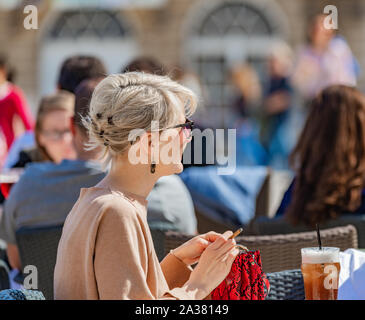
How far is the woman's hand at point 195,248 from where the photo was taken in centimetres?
205

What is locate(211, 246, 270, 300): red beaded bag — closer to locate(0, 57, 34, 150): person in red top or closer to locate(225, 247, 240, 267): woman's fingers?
locate(225, 247, 240, 267): woman's fingers

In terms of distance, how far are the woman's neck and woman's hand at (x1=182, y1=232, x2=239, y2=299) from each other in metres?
0.22

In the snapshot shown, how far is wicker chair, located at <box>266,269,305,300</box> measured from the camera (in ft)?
7.11

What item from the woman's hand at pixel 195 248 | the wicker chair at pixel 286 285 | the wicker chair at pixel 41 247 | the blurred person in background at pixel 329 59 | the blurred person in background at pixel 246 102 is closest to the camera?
the woman's hand at pixel 195 248

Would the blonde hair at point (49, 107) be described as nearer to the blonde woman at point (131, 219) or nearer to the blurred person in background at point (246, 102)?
the blonde woman at point (131, 219)

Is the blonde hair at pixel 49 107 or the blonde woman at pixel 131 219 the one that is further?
the blonde hair at pixel 49 107

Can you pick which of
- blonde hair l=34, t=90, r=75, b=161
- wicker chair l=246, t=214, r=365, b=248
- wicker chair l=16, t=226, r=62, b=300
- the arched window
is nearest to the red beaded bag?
wicker chair l=16, t=226, r=62, b=300

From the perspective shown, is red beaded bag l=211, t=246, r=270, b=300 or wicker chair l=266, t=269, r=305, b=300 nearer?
red beaded bag l=211, t=246, r=270, b=300

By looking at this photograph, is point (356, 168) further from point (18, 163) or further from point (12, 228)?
point (18, 163)

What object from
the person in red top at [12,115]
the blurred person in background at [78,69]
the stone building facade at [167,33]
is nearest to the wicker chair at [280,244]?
the blurred person in background at [78,69]

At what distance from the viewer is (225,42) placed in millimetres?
16500

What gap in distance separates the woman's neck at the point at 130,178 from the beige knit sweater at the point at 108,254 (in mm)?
30

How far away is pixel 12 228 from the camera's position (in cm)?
313

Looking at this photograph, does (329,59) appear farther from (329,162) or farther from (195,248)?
(195,248)
